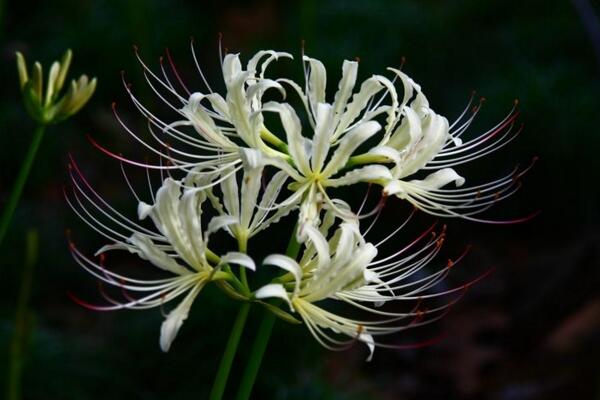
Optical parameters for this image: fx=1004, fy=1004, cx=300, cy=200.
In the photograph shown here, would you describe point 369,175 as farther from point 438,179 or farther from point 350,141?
point 438,179

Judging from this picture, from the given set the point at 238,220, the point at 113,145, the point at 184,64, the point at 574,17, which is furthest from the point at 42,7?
the point at 238,220

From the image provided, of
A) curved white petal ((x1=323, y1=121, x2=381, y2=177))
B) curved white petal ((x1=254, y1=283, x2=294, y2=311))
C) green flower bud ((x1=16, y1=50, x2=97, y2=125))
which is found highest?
curved white petal ((x1=323, y1=121, x2=381, y2=177))

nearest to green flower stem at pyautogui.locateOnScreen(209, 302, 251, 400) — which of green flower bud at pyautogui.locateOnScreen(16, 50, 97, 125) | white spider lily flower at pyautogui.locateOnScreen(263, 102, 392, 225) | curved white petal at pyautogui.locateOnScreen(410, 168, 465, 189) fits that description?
white spider lily flower at pyautogui.locateOnScreen(263, 102, 392, 225)

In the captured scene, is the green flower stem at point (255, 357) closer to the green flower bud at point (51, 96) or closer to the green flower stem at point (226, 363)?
the green flower stem at point (226, 363)

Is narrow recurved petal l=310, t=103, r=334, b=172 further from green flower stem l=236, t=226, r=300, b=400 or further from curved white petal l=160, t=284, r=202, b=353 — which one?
curved white petal l=160, t=284, r=202, b=353

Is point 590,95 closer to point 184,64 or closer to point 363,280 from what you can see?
point 184,64

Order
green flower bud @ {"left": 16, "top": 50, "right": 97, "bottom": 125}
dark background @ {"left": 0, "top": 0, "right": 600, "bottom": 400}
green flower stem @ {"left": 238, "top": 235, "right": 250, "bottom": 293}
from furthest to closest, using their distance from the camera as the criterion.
Result: dark background @ {"left": 0, "top": 0, "right": 600, "bottom": 400}, green flower bud @ {"left": 16, "top": 50, "right": 97, "bottom": 125}, green flower stem @ {"left": 238, "top": 235, "right": 250, "bottom": 293}

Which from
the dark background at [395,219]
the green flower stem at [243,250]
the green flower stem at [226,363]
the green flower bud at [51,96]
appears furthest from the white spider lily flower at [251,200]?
the dark background at [395,219]

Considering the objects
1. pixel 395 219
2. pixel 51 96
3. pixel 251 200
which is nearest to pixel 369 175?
pixel 251 200
